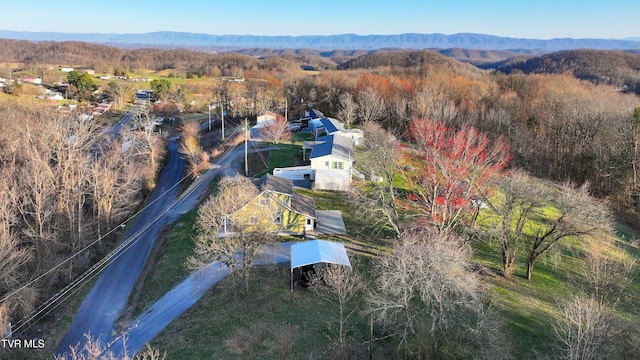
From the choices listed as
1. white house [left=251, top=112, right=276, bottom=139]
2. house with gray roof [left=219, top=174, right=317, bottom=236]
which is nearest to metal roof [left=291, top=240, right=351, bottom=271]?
house with gray roof [left=219, top=174, right=317, bottom=236]

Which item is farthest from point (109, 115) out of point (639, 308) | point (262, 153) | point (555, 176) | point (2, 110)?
point (639, 308)

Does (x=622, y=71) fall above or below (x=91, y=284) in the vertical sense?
above

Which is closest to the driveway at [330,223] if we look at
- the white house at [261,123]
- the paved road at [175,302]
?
the paved road at [175,302]

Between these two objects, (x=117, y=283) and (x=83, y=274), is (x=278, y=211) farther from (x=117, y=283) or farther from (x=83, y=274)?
(x=83, y=274)

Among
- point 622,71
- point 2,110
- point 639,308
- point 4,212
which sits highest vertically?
point 622,71

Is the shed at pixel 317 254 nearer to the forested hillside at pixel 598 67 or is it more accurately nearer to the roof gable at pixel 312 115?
the roof gable at pixel 312 115

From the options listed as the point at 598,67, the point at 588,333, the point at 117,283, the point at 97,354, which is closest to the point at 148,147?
the point at 117,283

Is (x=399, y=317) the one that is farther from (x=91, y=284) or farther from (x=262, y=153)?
(x=262, y=153)
